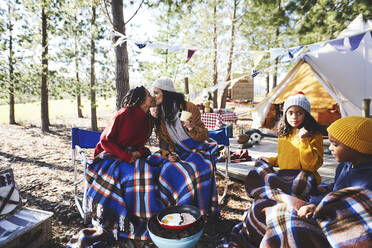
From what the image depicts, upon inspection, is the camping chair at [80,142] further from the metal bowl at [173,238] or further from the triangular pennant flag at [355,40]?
the triangular pennant flag at [355,40]

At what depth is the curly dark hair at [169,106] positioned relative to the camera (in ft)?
8.38

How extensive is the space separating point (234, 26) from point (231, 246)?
10095 mm

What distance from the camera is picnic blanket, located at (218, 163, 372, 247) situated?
3.86ft

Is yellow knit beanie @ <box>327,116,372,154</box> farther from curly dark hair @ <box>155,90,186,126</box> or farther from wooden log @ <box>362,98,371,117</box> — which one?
wooden log @ <box>362,98,371,117</box>

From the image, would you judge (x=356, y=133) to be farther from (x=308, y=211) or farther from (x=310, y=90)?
(x=310, y=90)

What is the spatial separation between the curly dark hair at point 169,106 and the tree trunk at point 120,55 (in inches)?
80.2

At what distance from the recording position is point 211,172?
2215 millimetres

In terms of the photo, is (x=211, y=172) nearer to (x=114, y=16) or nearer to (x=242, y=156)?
(x=242, y=156)

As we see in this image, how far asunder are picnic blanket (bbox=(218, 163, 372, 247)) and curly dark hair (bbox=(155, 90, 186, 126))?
3.77ft

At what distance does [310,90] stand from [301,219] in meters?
5.32

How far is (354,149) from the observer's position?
4.34 feet

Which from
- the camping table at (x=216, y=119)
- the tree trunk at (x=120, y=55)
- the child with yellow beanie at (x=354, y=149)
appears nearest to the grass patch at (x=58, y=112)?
the tree trunk at (x=120, y=55)

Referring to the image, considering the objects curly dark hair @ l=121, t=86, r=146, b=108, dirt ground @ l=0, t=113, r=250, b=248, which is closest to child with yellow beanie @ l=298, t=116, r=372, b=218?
dirt ground @ l=0, t=113, r=250, b=248

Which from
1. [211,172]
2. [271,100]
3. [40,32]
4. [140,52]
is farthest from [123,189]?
[40,32]
